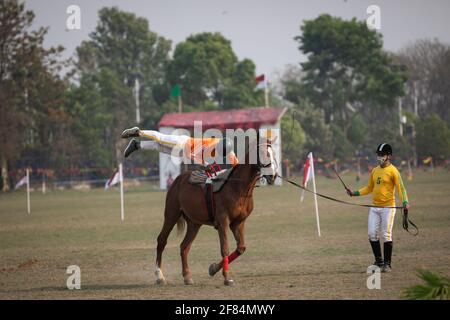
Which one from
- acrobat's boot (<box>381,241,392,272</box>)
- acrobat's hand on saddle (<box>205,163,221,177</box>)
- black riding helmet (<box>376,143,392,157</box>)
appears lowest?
acrobat's boot (<box>381,241,392,272</box>)

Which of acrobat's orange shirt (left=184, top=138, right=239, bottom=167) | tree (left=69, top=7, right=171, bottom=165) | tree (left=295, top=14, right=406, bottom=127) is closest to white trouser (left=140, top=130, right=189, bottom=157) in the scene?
acrobat's orange shirt (left=184, top=138, right=239, bottom=167)

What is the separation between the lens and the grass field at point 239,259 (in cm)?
1186

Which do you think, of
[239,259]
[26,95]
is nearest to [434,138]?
[26,95]

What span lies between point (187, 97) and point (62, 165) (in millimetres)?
21910

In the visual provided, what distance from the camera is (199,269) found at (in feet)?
48.4

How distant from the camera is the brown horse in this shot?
12285 millimetres

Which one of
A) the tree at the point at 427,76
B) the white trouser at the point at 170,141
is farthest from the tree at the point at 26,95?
the white trouser at the point at 170,141

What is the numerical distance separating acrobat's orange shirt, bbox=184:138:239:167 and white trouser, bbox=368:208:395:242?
266 cm

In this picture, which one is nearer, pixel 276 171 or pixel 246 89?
pixel 276 171

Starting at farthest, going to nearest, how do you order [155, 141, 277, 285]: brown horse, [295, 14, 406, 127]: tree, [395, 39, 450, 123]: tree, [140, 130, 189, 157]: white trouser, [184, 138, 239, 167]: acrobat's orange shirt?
1. [295, 14, 406, 127]: tree
2. [395, 39, 450, 123]: tree
3. [140, 130, 189, 157]: white trouser
4. [184, 138, 239, 167]: acrobat's orange shirt
5. [155, 141, 277, 285]: brown horse

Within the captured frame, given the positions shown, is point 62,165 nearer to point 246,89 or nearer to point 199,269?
point 246,89

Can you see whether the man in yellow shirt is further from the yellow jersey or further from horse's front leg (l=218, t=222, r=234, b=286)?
horse's front leg (l=218, t=222, r=234, b=286)

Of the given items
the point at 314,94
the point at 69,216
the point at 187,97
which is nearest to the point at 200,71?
the point at 187,97

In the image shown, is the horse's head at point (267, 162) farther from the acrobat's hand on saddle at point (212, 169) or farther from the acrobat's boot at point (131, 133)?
the acrobat's boot at point (131, 133)
